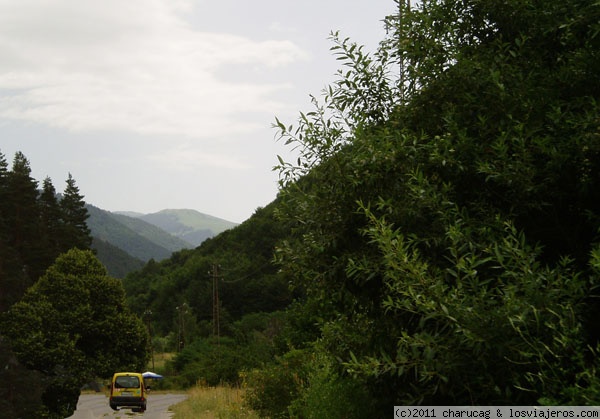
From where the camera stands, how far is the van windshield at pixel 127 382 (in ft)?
111

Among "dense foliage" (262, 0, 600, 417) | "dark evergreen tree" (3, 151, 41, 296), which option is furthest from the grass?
"dark evergreen tree" (3, 151, 41, 296)

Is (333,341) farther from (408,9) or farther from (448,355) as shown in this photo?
(408,9)

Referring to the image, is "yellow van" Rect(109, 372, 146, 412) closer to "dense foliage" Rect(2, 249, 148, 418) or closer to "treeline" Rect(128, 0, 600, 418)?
"dense foliage" Rect(2, 249, 148, 418)

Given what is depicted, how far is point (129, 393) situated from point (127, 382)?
716 millimetres

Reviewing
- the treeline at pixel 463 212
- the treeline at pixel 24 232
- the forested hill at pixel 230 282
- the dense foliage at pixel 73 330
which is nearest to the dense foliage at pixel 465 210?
the treeline at pixel 463 212

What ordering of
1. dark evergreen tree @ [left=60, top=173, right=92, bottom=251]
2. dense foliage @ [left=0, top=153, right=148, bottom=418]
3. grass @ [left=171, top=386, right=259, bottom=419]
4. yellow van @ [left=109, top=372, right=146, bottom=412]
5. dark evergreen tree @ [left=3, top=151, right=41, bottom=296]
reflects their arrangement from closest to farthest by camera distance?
grass @ [left=171, top=386, right=259, bottom=419], yellow van @ [left=109, top=372, right=146, bottom=412], dense foliage @ [left=0, top=153, right=148, bottom=418], dark evergreen tree @ [left=3, top=151, right=41, bottom=296], dark evergreen tree @ [left=60, top=173, right=92, bottom=251]

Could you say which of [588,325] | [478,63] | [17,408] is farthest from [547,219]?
[17,408]

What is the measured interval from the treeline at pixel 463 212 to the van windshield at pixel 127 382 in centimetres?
Answer: 2677

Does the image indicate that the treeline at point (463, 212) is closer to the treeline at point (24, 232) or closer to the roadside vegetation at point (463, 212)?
the roadside vegetation at point (463, 212)

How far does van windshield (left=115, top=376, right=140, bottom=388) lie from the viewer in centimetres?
3397

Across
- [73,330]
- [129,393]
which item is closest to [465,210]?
[129,393]

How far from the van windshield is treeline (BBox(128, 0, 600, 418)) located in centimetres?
2677

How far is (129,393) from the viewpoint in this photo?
33656 mm

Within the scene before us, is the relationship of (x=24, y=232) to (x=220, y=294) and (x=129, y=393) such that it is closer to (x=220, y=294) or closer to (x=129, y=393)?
(x=129, y=393)
